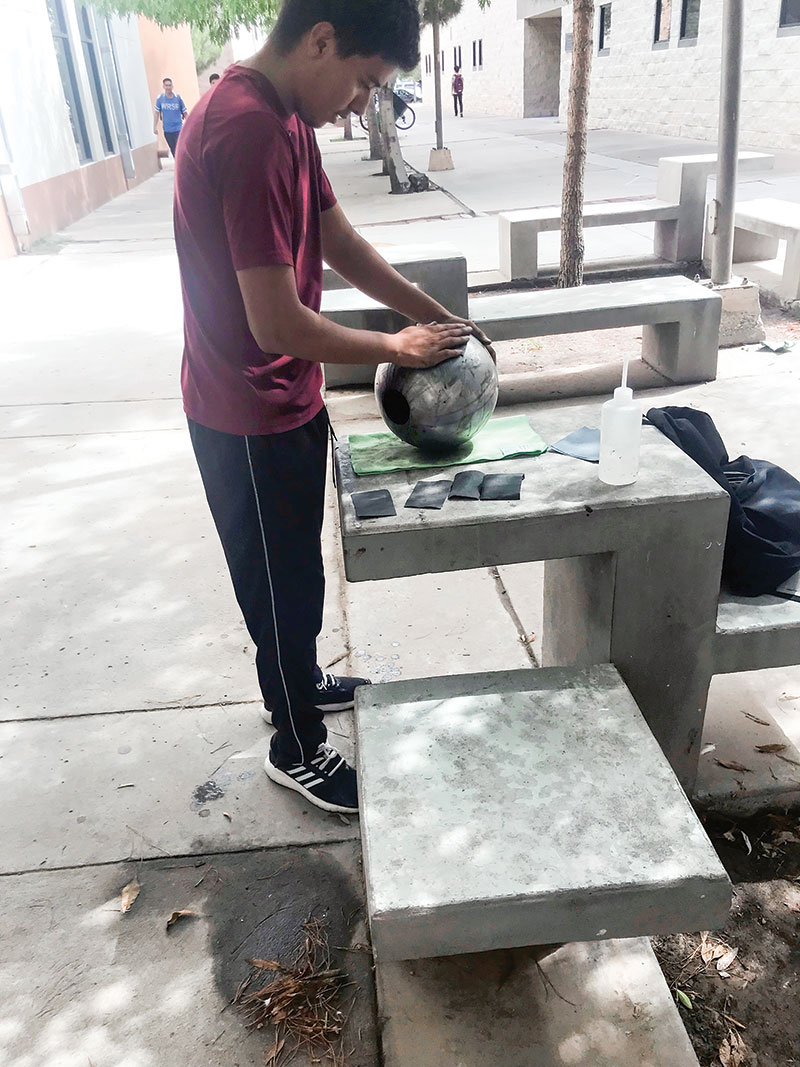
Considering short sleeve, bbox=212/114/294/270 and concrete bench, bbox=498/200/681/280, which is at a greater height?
short sleeve, bbox=212/114/294/270

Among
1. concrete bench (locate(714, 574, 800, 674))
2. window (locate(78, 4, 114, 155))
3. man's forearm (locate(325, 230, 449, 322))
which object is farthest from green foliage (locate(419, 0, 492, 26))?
concrete bench (locate(714, 574, 800, 674))

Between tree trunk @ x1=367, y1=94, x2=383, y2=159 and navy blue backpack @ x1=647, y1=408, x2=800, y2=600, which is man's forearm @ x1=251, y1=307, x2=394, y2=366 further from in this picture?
tree trunk @ x1=367, y1=94, x2=383, y2=159

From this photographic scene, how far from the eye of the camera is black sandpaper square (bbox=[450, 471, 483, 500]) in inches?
91.7

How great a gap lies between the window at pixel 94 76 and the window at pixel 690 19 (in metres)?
12.8

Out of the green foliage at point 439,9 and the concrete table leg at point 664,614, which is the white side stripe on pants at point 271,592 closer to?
the concrete table leg at point 664,614

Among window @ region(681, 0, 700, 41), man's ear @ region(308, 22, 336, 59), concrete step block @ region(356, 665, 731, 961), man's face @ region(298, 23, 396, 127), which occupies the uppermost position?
window @ region(681, 0, 700, 41)

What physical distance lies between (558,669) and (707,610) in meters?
0.44

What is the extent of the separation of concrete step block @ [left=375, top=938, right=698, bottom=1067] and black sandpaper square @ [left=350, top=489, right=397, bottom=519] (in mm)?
1118

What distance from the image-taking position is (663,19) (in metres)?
20.7

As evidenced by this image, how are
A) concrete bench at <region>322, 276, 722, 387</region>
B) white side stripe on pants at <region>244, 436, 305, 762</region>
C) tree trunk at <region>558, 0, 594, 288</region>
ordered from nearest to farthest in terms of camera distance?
white side stripe on pants at <region>244, 436, 305, 762</region> < concrete bench at <region>322, 276, 722, 387</region> < tree trunk at <region>558, 0, 594, 288</region>

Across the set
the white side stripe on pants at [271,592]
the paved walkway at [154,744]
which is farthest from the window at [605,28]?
the white side stripe on pants at [271,592]

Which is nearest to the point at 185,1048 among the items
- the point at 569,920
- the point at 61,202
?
the point at 569,920

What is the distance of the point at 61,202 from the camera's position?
48.9 ft

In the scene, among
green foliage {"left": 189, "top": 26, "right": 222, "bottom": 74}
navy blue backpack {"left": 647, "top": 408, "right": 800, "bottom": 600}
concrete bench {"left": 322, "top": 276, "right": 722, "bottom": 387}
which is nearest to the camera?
navy blue backpack {"left": 647, "top": 408, "right": 800, "bottom": 600}
